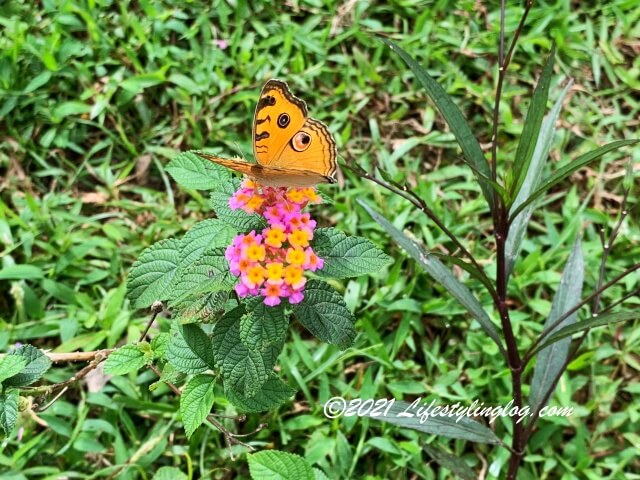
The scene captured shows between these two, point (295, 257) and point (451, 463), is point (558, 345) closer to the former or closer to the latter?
point (451, 463)

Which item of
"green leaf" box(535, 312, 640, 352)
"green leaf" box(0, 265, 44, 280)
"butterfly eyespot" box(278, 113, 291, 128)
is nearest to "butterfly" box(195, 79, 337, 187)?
"butterfly eyespot" box(278, 113, 291, 128)

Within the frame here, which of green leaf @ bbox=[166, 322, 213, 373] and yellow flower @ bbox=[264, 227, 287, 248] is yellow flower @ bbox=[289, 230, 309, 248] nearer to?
yellow flower @ bbox=[264, 227, 287, 248]

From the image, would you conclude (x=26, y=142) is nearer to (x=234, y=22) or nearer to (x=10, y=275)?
(x=10, y=275)

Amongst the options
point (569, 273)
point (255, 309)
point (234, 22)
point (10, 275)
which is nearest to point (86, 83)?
point (234, 22)

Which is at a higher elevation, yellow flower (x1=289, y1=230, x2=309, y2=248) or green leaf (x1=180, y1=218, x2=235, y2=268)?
yellow flower (x1=289, y1=230, x2=309, y2=248)

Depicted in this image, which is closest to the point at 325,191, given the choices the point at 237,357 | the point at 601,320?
the point at 237,357

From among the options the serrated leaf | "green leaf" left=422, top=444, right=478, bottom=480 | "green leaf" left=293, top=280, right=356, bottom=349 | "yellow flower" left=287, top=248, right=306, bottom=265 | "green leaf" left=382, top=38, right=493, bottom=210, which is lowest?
"green leaf" left=422, top=444, right=478, bottom=480
